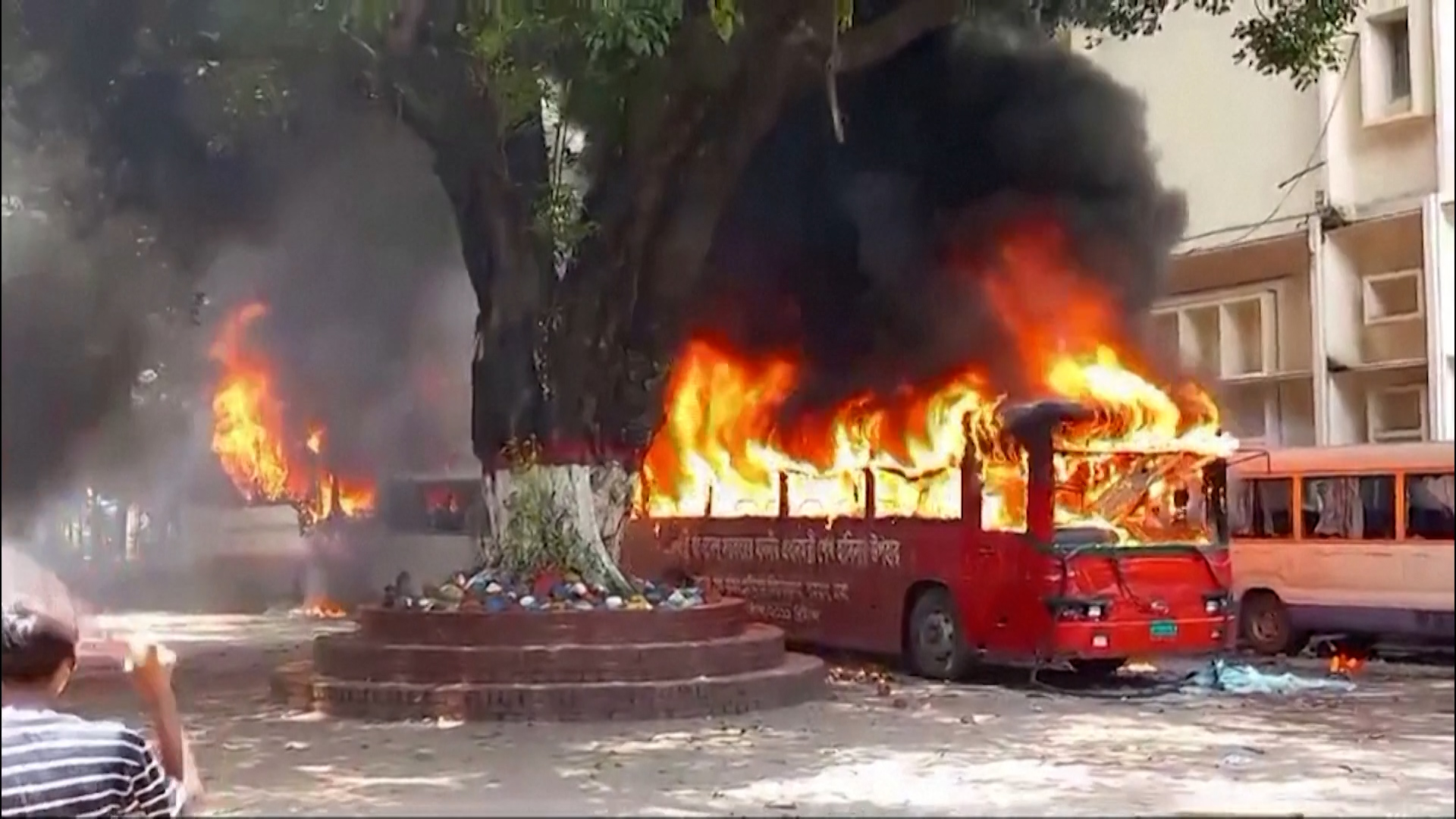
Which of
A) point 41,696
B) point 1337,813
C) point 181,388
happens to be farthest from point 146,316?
point 1337,813

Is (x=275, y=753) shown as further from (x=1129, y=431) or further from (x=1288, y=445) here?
(x=1129, y=431)

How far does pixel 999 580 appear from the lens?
31.3 feet

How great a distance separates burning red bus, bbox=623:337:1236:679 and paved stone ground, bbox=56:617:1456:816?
1.01 meters

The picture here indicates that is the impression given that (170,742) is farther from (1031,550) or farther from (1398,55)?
(1031,550)

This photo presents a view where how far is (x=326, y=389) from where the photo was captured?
209 inches

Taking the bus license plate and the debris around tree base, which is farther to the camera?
the bus license plate

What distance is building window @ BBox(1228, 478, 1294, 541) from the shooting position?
633cm

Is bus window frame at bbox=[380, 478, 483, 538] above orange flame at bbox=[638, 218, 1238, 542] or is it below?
below

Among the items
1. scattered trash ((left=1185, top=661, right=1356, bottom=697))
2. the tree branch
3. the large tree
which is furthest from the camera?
the tree branch

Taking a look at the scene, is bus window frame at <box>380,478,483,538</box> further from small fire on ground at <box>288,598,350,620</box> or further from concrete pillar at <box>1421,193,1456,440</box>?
concrete pillar at <box>1421,193,1456,440</box>

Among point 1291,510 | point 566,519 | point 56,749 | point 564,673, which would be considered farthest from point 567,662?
point 56,749

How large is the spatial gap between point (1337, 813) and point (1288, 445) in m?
2.28

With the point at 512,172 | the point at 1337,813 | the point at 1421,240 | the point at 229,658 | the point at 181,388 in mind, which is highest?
the point at 512,172

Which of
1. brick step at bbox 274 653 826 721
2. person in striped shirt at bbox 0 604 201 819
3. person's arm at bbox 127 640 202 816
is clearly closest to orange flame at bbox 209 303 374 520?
person's arm at bbox 127 640 202 816
